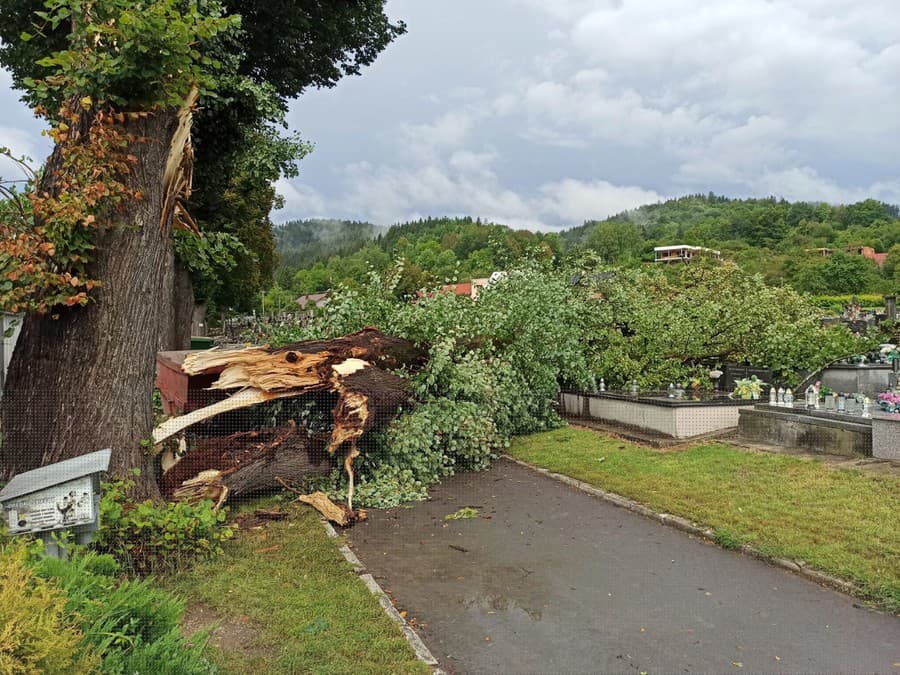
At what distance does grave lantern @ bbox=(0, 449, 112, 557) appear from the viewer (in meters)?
3.33

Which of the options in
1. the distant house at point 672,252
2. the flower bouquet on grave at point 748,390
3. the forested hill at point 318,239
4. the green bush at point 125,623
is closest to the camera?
the green bush at point 125,623

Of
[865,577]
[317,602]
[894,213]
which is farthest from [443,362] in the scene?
[894,213]

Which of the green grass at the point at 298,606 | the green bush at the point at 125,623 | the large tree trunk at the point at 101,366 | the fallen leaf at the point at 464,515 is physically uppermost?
the large tree trunk at the point at 101,366

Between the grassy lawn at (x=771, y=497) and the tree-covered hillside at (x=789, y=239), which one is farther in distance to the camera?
the tree-covered hillside at (x=789, y=239)

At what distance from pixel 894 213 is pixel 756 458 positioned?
102102mm

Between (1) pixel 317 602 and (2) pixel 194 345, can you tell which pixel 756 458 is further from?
(2) pixel 194 345

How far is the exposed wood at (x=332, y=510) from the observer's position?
6.37 metres

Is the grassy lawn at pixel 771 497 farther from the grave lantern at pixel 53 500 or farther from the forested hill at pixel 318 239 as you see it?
the forested hill at pixel 318 239

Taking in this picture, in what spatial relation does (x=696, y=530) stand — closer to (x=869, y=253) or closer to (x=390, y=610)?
(x=390, y=610)

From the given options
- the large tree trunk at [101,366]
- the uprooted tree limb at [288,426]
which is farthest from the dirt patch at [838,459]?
the large tree trunk at [101,366]

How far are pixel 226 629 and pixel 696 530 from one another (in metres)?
4.01

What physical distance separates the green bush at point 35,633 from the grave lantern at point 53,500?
4.50 feet

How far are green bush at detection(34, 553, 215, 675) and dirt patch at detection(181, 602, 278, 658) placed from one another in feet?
2.86

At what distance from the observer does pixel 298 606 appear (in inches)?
166
